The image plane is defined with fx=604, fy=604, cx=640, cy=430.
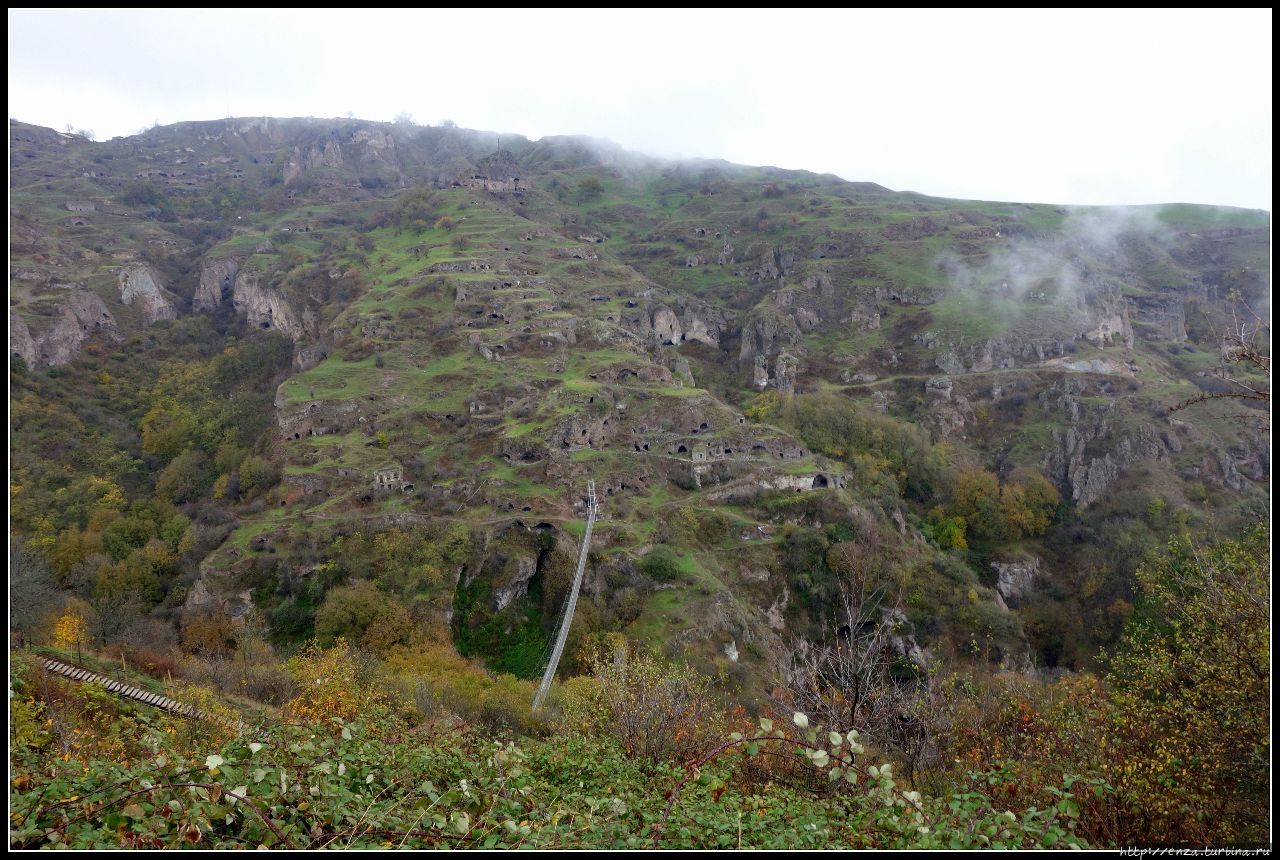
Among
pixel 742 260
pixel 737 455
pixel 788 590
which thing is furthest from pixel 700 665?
pixel 742 260

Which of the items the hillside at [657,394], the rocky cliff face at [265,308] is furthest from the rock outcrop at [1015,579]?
the rocky cliff face at [265,308]

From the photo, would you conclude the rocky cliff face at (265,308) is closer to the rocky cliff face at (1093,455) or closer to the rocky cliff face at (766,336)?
the rocky cliff face at (766,336)

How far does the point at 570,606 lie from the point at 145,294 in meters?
97.0

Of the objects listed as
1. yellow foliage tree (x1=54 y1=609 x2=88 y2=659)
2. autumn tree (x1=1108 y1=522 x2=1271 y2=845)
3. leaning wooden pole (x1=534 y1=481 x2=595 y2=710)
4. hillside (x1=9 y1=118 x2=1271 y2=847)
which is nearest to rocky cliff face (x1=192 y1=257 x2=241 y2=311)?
hillside (x1=9 y1=118 x2=1271 y2=847)

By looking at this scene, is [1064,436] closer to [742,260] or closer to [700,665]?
[700,665]

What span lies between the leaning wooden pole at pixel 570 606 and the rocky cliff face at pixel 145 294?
8689cm

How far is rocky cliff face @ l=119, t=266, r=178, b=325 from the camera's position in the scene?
92250mm

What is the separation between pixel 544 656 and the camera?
122 feet

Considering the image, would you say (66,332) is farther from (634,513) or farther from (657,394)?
(634,513)

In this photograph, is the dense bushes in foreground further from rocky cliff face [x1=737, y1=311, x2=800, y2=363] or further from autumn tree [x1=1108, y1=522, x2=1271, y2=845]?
rocky cliff face [x1=737, y1=311, x2=800, y2=363]

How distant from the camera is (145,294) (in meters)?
94.1

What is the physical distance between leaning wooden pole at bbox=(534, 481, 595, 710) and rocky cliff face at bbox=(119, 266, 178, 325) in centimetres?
8689

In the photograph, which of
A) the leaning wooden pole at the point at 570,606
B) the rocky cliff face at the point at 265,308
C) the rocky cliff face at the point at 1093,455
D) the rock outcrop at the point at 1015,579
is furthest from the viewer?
the rocky cliff face at the point at 265,308

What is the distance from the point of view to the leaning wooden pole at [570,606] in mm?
30622
